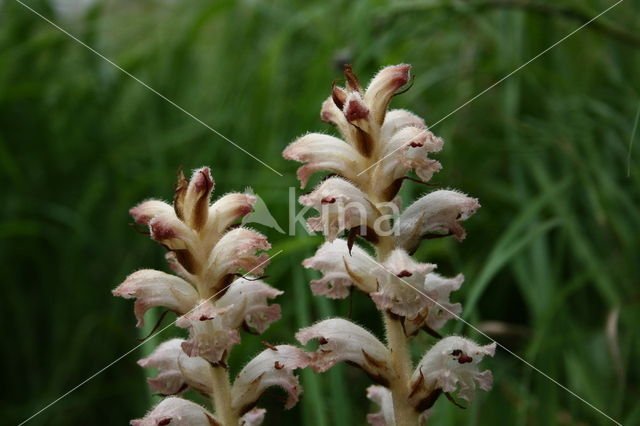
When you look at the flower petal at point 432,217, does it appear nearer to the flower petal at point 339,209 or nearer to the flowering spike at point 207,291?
the flower petal at point 339,209

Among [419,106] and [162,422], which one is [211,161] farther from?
[162,422]

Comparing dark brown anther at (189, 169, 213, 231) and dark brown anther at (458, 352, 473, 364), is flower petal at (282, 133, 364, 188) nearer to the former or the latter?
dark brown anther at (189, 169, 213, 231)

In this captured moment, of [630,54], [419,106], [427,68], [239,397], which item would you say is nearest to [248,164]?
[419,106]

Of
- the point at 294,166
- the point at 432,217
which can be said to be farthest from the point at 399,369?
the point at 294,166

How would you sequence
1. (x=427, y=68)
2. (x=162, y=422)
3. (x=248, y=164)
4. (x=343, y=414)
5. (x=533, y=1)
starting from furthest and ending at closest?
1. (x=427, y=68)
2. (x=248, y=164)
3. (x=533, y=1)
4. (x=343, y=414)
5. (x=162, y=422)

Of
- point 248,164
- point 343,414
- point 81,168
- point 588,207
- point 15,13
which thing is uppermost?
Result: point 15,13

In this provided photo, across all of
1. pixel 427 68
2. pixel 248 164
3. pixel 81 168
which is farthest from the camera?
pixel 427 68
